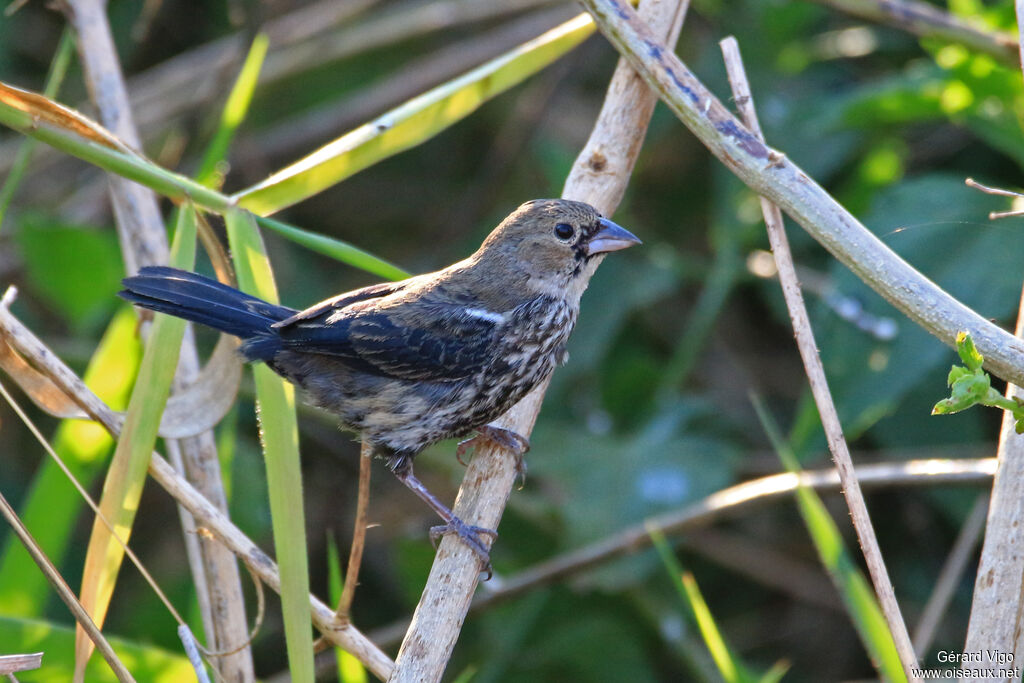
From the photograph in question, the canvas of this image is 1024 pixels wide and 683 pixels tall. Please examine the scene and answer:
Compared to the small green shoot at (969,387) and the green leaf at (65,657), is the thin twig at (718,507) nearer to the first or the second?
the small green shoot at (969,387)

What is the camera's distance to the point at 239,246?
2334mm

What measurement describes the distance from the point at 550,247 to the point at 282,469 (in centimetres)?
113

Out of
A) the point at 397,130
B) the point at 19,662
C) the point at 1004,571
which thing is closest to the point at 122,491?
the point at 19,662

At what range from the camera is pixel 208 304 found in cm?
245

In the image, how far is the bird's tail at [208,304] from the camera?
7.80 feet

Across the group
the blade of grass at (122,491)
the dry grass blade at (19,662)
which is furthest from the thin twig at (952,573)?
the dry grass blade at (19,662)

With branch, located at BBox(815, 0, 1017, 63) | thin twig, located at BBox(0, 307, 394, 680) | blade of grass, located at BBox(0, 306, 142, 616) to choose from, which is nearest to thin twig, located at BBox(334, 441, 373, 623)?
thin twig, located at BBox(0, 307, 394, 680)

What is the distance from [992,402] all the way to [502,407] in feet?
4.47

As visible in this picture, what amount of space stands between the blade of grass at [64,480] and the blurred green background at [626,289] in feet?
0.12

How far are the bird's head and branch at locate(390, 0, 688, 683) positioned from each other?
0.36 ft

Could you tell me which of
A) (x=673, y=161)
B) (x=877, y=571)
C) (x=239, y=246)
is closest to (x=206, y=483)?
(x=239, y=246)

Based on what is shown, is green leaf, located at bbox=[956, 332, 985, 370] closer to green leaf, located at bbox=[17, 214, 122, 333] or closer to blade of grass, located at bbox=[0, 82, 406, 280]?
blade of grass, located at bbox=[0, 82, 406, 280]

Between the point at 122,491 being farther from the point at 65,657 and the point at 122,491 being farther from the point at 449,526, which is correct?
the point at 449,526

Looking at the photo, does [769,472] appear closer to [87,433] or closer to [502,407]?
[502,407]
